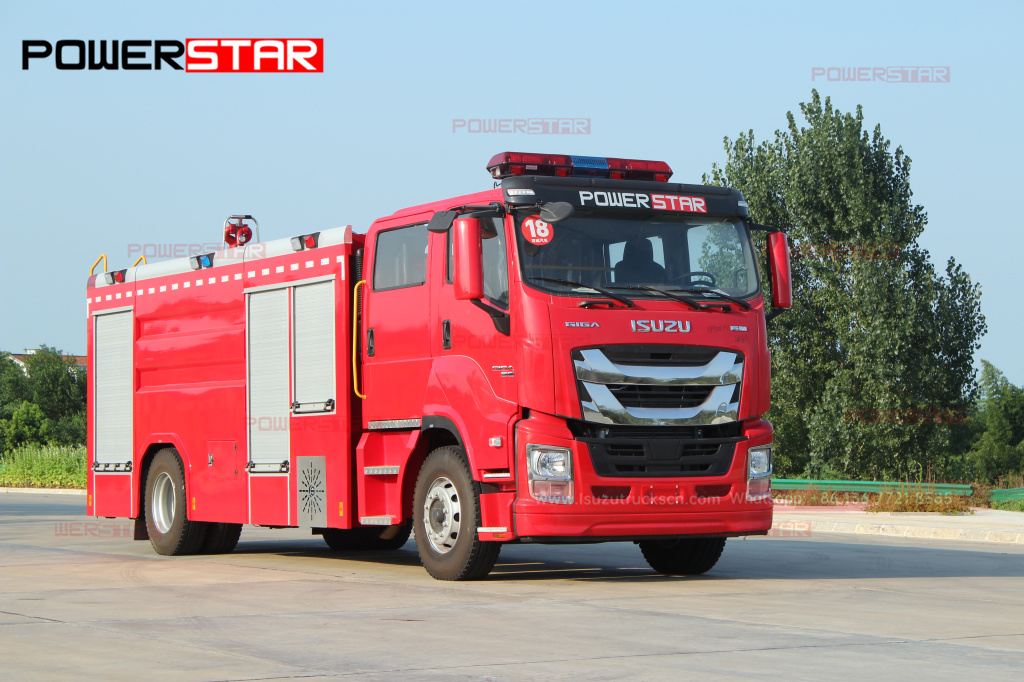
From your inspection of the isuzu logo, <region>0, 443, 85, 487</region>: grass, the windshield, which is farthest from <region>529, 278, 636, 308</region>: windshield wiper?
<region>0, 443, 85, 487</region>: grass

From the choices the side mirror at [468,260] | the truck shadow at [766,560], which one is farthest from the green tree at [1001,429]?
the side mirror at [468,260]

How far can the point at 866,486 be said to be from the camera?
2430cm

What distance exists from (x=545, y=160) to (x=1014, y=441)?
6695 cm

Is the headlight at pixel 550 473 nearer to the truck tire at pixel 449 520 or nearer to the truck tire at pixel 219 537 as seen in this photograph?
the truck tire at pixel 449 520

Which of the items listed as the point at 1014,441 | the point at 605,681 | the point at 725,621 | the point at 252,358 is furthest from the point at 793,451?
the point at 1014,441

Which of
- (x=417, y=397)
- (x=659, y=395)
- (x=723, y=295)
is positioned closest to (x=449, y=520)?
(x=417, y=397)

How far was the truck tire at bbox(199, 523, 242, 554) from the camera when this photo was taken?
598 inches

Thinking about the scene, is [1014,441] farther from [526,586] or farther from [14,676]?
[14,676]

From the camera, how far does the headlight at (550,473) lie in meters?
10.6

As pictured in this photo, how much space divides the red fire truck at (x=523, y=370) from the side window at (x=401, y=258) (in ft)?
0.07

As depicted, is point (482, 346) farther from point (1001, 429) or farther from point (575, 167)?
point (1001, 429)

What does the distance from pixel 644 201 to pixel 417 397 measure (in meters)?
2.68

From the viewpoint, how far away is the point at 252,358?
1385cm

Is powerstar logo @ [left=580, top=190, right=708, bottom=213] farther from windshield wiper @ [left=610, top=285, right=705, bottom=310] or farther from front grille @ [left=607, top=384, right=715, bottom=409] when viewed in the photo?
front grille @ [left=607, top=384, right=715, bottom=409]
